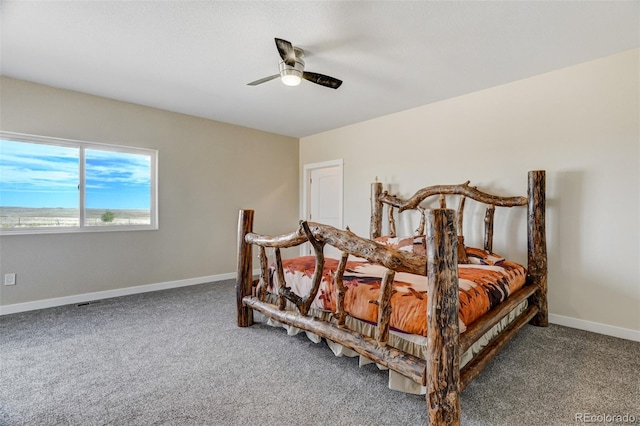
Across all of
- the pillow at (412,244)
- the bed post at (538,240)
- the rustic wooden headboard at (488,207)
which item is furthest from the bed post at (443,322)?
the bed post at (538,240)

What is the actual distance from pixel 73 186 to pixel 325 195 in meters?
3.69

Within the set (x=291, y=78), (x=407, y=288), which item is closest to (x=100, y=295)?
(x=291, y=78)

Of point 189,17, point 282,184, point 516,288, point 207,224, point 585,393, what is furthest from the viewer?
point 282,184

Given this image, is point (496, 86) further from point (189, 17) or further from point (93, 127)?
point (93, 127)

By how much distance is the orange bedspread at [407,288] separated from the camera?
1811mm

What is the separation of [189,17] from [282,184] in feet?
12.1

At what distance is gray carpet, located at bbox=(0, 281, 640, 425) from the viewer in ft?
5.58

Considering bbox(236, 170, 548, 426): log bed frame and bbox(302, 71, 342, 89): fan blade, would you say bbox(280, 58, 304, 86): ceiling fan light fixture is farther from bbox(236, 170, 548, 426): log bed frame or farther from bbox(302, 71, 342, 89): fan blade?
bbox(236, 170, 548, 426): log bed frame

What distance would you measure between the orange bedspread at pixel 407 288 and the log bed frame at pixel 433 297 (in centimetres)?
8

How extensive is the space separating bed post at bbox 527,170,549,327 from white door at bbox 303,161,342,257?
2.82 meters

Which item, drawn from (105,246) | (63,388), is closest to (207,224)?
(105,246)

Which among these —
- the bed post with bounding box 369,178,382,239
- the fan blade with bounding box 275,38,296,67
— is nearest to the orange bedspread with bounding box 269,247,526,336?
the bed post with bounding box 369,178,382,239

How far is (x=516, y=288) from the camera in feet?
8.95

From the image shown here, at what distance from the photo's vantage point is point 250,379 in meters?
2.05
